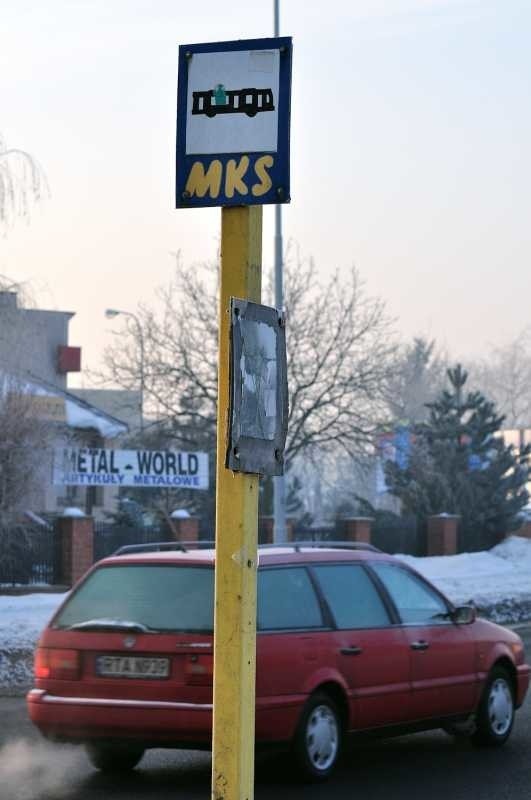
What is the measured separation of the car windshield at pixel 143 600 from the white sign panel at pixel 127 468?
19.6m

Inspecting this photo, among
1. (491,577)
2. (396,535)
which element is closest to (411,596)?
(491,577)

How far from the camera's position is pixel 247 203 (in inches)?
214

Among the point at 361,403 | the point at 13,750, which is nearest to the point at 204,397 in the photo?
the point at 361,403

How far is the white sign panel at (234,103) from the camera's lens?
543 centimetres

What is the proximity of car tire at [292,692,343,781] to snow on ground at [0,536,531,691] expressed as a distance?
20.1 feet

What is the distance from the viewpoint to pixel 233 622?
17.0ft

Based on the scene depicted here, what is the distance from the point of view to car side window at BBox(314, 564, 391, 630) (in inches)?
398

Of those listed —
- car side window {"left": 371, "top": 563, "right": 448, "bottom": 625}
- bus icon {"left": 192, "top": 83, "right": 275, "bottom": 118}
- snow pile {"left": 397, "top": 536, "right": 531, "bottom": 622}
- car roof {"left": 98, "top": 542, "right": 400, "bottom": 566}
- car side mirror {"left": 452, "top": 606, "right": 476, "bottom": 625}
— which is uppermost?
bus icon {"left": 192, "top": 83, "right": 275, "bottom": 118}

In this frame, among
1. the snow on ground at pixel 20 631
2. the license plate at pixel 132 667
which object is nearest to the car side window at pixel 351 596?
the license plate at pixel 132 667

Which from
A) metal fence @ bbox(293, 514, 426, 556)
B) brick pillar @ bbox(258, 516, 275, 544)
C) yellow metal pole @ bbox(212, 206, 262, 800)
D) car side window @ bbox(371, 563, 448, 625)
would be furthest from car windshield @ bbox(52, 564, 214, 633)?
metal fence @ bbox(293, 514, 426, 556)

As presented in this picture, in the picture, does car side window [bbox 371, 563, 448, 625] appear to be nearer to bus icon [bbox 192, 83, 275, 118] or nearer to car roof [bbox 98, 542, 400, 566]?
car roof [bbox 98, 542, 400, 566]

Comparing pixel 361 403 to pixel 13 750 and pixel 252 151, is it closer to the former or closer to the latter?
pixel 13 750

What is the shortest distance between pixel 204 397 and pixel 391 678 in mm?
28162

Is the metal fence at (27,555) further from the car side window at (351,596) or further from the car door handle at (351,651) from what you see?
the car door handle at (351,651)
